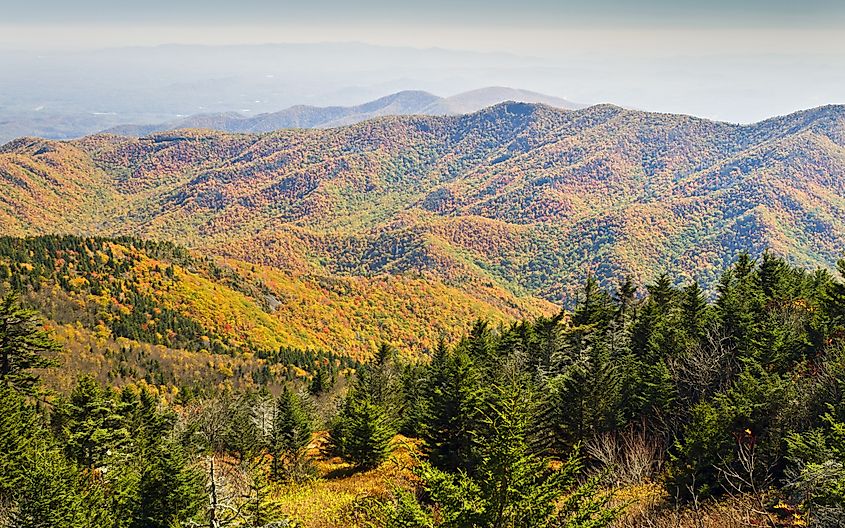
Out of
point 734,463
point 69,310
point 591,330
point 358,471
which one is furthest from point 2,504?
point 69,310

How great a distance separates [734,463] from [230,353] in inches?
3543

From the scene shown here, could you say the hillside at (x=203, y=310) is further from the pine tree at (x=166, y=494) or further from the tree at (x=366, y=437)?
the pine tree at (x=166, y=494)

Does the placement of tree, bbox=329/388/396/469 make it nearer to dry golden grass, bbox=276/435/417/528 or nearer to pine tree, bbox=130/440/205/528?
dry golden grass, bbox=276/435/417/528

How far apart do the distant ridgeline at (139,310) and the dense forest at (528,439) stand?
42606 mm

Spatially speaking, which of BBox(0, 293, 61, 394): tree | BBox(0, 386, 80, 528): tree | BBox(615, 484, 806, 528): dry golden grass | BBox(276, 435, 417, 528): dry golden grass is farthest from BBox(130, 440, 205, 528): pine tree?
BBox(615, 484, 806, 528): dry golden grass

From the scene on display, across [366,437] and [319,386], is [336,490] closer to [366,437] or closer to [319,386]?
[366,437]

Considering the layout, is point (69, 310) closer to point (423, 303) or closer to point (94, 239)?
point (94, 239)

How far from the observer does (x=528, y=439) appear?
64.3 ft

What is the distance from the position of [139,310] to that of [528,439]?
94532 millimetres

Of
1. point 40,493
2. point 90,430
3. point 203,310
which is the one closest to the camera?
point 40,493

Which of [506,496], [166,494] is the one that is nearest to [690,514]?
[506,496]

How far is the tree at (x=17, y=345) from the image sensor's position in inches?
1070

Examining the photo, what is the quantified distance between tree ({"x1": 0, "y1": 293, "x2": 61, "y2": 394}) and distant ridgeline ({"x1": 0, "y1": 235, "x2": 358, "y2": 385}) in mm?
47043

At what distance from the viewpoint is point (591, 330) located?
158ft
